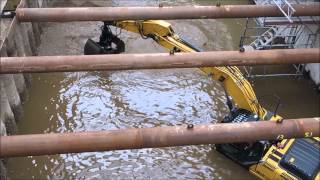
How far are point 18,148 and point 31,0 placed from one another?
11.9 meters

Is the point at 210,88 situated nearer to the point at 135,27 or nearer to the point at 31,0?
the point at 135,27

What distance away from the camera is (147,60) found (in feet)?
38.5

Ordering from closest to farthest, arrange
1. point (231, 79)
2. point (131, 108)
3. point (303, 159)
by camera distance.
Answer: point (303, 159) → point (231, 79) → point (131, 108)

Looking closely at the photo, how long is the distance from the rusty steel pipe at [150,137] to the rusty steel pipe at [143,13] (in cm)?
613

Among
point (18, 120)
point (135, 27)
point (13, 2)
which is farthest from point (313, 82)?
point (13, 2)

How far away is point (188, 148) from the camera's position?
1448 cm

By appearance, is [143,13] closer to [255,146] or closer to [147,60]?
[147,60]

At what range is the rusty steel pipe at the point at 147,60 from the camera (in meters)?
11.3

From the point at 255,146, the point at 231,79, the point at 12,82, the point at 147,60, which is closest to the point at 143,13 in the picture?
the point at 147,60

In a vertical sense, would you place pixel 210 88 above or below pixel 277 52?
below

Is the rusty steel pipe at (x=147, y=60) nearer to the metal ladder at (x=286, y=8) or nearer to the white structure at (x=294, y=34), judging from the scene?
the metal ladder at (x=286, y=8)

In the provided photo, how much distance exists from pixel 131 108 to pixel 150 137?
24.0ft

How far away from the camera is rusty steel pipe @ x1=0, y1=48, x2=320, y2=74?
11303 millimetres

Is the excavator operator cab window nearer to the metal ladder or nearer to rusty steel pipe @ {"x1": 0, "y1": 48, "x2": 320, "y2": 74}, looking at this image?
rusty steel pipe @ {"x1": 0, "y1": 48, "x2": 320, "y2": 74}
